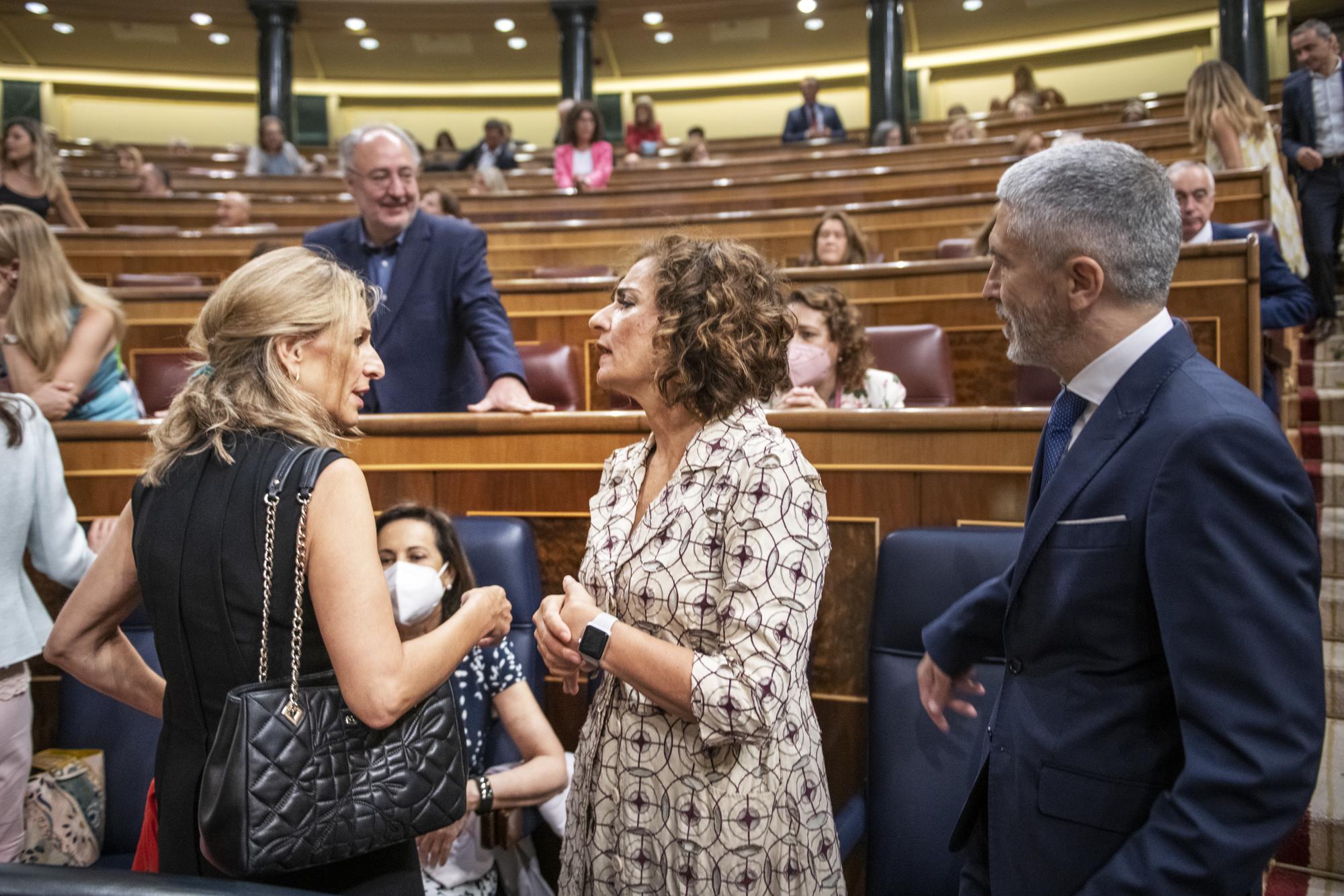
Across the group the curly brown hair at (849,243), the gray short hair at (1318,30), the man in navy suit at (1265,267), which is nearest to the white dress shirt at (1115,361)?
the man in navy suit at (1265,267)

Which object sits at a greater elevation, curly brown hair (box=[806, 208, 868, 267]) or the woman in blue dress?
curly brown hair (box=[806, 208, 868, 267])

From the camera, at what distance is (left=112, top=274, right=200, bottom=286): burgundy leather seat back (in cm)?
421

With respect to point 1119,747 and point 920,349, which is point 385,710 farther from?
point 920,349

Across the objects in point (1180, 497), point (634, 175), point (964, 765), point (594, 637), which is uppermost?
point (634, 175)

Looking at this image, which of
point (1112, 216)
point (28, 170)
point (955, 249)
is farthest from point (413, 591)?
point (28, 170)

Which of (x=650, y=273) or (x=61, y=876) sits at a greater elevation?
(x=650, y=273)

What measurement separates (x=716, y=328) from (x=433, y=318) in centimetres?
139

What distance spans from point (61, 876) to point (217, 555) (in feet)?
1.72

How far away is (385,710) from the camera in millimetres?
875

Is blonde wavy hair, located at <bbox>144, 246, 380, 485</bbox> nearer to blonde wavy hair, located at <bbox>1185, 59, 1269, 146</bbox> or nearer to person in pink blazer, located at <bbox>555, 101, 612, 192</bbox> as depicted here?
blonde wavy hair, located at <bbox>1185, 59, 1269, 146</bbox>

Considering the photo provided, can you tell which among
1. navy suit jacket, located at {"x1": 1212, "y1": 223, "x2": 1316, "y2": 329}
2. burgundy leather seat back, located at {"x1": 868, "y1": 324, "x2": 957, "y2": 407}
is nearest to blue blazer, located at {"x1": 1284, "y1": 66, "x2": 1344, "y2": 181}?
navy suit jacket, located at {"x1": 1212, "y1": 223, "x2": 1316, "y2": 329}

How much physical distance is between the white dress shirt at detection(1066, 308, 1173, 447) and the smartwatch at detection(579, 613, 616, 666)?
0.46m

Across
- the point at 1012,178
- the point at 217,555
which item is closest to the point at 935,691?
the point at 1012,178

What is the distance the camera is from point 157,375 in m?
3.20
